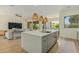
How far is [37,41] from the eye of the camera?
5.60ft

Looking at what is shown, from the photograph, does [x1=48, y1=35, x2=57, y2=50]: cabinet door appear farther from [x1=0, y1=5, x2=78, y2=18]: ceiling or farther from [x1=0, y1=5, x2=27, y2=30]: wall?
[x1=0, y1=5, x2=27, y2=30]: wall

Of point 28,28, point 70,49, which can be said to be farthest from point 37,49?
point 70,49

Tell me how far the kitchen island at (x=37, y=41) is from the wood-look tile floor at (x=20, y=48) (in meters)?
0.08

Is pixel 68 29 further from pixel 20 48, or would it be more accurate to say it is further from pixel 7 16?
pixel 7 16

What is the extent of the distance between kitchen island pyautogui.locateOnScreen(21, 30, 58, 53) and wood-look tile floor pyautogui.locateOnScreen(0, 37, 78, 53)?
8 centimetres

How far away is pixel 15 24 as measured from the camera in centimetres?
175

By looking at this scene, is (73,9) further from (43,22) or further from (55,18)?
(43,22)

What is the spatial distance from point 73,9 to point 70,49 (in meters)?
0.67

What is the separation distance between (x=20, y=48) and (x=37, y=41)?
31 centimetres

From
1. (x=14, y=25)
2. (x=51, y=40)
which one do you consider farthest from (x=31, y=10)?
(x=51, y=40)

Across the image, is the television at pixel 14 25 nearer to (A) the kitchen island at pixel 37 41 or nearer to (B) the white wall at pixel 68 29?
(A) the kitchen island at pixel 37 41

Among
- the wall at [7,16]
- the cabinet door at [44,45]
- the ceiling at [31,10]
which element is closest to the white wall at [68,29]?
the ceiling at [31,10]

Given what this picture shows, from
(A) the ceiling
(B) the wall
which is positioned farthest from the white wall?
(B) the wall

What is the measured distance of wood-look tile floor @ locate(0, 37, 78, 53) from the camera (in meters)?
1.67
